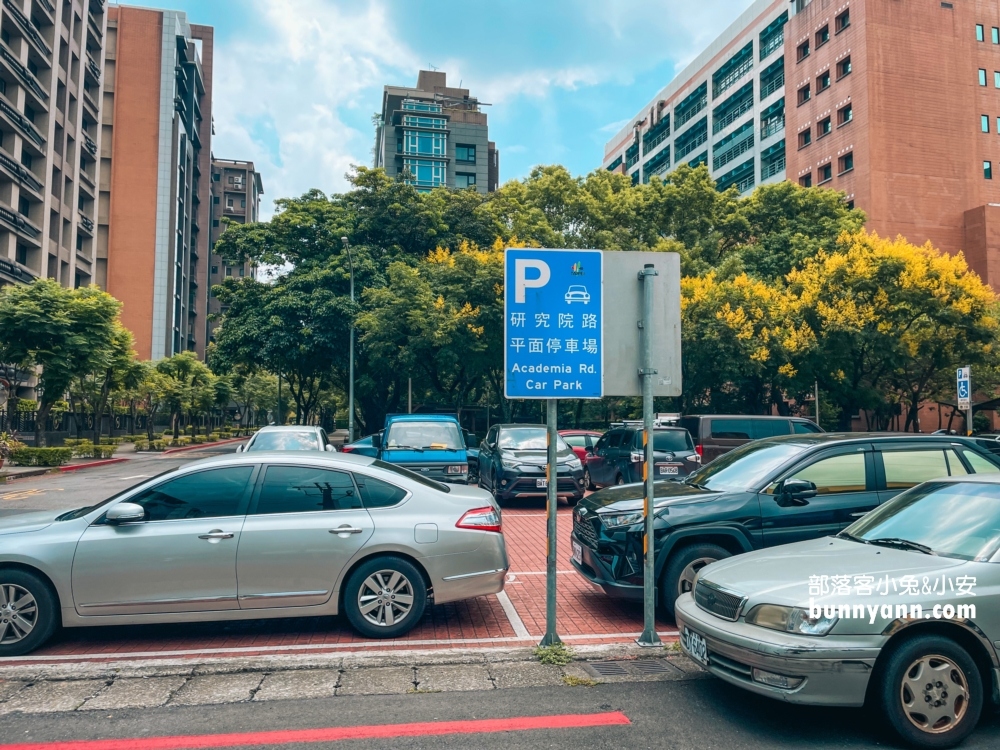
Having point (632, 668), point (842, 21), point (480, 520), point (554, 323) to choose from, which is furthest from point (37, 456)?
point (842, 21)

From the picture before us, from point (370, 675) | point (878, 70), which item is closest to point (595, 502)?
point (370, 675)

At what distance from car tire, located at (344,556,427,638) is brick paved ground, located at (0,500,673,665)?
0.13 m

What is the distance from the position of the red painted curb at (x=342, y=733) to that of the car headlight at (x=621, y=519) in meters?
2.40

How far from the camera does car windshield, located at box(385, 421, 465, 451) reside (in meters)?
14.6

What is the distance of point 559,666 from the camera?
5.48 meters

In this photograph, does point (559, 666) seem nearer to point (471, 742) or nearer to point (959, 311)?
point (471, 742)

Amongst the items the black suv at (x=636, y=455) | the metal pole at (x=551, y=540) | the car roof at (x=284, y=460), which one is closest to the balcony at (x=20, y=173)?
the black suv at (x=636, y=455)

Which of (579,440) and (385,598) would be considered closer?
(385,598)

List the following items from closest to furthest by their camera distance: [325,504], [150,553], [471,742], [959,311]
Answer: [471,742], [150,553], [325,504], [959,311]

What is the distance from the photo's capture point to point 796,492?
644cm

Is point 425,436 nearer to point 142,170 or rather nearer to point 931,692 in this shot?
point 931,692

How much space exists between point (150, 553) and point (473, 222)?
30.2 meters

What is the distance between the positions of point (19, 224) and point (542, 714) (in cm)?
4532

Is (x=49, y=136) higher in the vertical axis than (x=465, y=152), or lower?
lower
